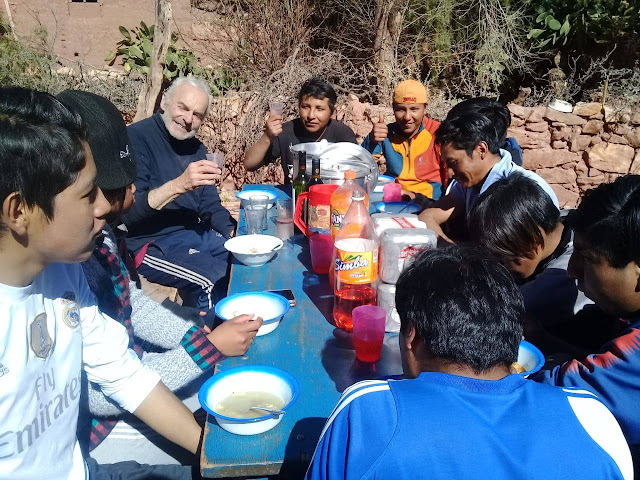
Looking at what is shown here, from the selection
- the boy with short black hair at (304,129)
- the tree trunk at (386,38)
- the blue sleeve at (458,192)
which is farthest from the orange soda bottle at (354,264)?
the tree trunk at (386,38)

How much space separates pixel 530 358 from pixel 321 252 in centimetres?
106

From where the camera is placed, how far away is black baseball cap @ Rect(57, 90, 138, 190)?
5.63 ft

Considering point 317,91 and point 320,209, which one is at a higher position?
point 317,91

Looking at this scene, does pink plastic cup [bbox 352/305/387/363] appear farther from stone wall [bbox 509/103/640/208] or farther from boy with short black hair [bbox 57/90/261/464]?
stone wall [bbox 509/103/640/208]

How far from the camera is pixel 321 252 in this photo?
235cm

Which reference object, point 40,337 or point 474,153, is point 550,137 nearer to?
point 474,153

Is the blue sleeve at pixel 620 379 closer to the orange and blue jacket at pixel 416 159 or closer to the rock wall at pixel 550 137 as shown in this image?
the orange and blue jacket at pixel 416 159

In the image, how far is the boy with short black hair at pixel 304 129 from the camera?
410 centimetres

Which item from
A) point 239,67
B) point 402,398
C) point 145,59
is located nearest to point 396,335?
point 402,398

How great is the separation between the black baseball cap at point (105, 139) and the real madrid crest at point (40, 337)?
67 centimetres

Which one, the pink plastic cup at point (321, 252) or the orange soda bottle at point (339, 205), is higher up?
the orange soda bottle at point (339, 205)

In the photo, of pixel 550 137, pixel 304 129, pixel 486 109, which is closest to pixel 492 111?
pixel 486 109

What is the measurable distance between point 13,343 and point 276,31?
275 inches

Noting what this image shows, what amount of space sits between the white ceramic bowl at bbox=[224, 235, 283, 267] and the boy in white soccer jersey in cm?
109
